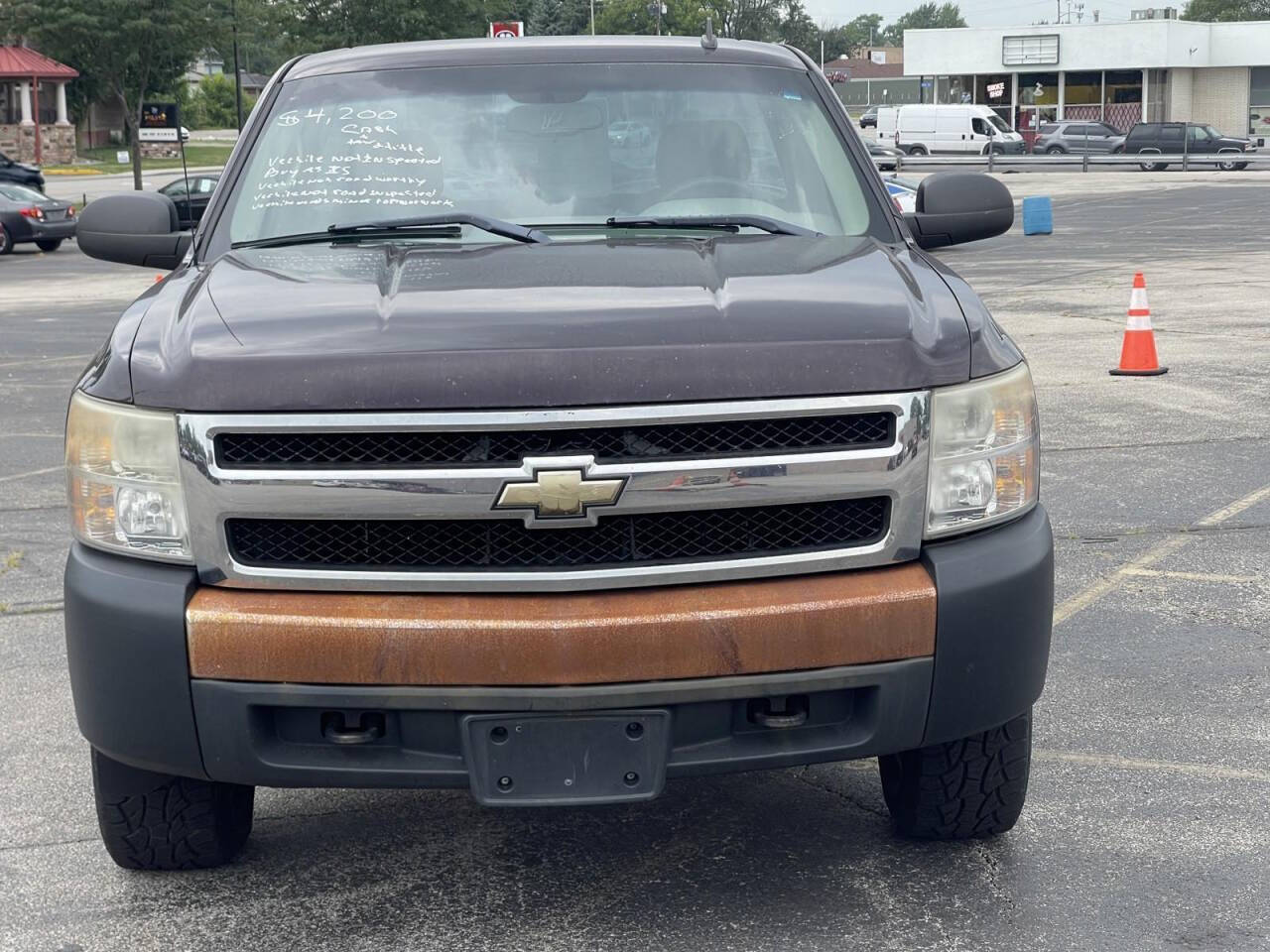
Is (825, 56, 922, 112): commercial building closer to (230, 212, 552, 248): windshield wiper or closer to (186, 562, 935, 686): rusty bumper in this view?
(230, 212, 552, 248): windshield wiper

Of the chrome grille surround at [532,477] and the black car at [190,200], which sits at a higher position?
the black car at [190,200]

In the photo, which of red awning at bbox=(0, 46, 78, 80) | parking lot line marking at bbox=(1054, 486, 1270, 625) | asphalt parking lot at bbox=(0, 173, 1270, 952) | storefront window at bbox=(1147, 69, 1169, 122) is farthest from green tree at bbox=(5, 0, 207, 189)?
storefront window at bbox=(1147, 69, 1169, 122)

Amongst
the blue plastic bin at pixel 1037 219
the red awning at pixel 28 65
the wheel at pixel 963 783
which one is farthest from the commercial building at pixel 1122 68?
the wheel at pixel 963 783

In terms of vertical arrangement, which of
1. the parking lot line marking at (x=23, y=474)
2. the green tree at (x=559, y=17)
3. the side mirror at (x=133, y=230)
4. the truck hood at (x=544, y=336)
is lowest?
the parking lot line marking at (x=23, y=474)

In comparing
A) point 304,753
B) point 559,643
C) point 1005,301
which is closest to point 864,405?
point 559,643

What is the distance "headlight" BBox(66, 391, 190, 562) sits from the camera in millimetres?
3268

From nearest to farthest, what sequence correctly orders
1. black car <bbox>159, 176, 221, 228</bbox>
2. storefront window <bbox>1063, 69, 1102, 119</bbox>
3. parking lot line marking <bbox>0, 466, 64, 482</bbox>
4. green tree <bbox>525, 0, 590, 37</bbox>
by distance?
black car <bbox>159, 176, 221, 228</bbox>
parking lot line marking <bbox>0, 466, 64, 482</bbox>
storefront window <bbox>1063, 69, 1102, 119</bbox>
green tree <bbox>525, 0, 590, 37</bbox>

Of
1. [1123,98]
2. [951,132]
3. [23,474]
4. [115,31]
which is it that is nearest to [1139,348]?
[23,474]

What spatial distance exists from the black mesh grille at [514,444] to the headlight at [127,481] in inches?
5.8

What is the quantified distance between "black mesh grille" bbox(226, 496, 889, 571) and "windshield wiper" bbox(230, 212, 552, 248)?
48.5 inches

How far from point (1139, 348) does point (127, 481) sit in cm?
951

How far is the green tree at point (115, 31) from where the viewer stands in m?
46.6

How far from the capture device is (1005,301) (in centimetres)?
1712

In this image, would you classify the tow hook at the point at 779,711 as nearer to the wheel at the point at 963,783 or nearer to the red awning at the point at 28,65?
the wheel at the point at 963,783
